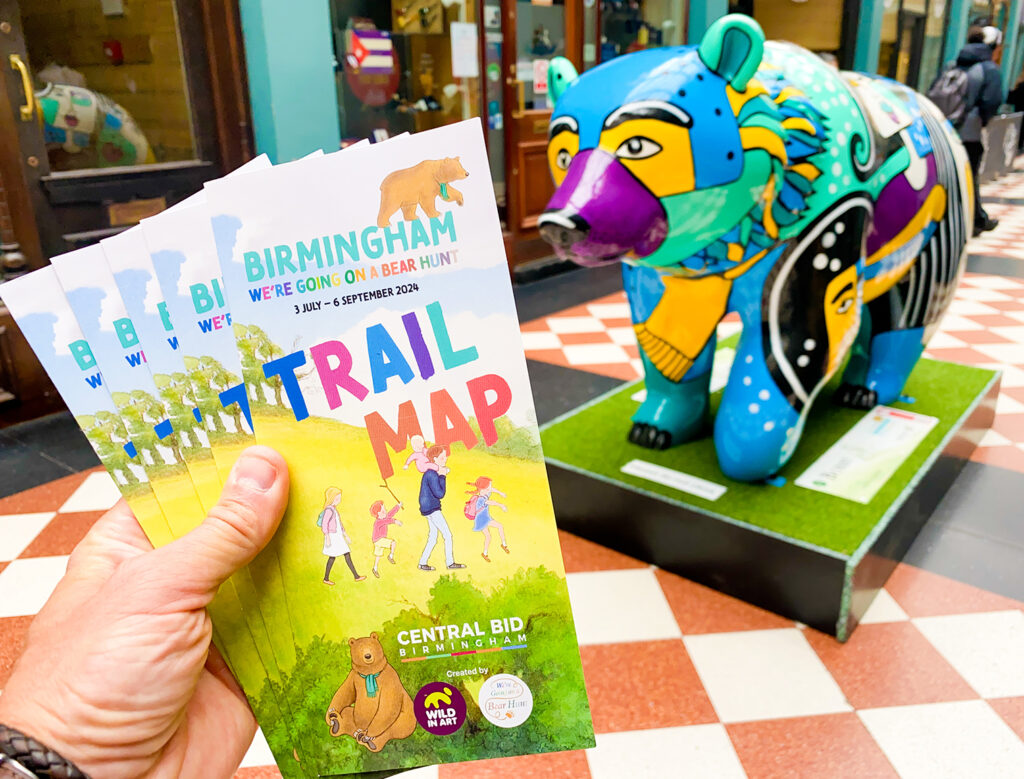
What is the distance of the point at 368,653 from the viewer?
602 millimetres

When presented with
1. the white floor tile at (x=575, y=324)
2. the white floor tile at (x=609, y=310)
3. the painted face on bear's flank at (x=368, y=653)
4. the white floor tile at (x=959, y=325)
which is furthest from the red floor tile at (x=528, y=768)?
the white floor tile at (x=959, y=325)

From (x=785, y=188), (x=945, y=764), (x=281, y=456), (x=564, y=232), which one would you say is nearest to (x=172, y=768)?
(x=281, y=456)

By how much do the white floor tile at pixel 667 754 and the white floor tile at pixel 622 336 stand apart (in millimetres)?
1800

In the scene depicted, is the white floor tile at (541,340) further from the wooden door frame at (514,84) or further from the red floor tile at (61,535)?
the red floor tile at (61,535)

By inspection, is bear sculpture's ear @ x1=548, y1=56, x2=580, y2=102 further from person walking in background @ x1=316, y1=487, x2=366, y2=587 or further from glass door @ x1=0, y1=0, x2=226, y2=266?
glass door @ x1=0, y1=0, x2=226, y2=266

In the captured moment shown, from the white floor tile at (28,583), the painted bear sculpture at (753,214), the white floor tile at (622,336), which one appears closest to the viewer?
the painted bear sculpture at (753,214)

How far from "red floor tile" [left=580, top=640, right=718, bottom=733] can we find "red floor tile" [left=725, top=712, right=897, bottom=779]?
0.07 metres

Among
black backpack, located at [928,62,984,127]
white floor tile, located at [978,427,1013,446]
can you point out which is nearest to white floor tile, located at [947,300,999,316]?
white floor tile, located at [978,427,1013,446]

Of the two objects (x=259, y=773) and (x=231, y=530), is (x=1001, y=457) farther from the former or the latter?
(x=231, y=530)

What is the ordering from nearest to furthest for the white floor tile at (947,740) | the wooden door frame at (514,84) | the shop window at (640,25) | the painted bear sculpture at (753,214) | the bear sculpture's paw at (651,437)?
the white floor tile at (947,740) → the painted bear sculpture at (753,214) → the bear sculpture's paw at (651,437) → the wooden door frame at (514,84) → the shop window at (640,25)

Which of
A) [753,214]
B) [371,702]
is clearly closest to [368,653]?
[371,702]

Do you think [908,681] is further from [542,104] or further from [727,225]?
[542,104]

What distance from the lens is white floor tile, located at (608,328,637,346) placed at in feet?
9.21

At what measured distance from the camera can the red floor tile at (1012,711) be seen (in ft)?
3.61
